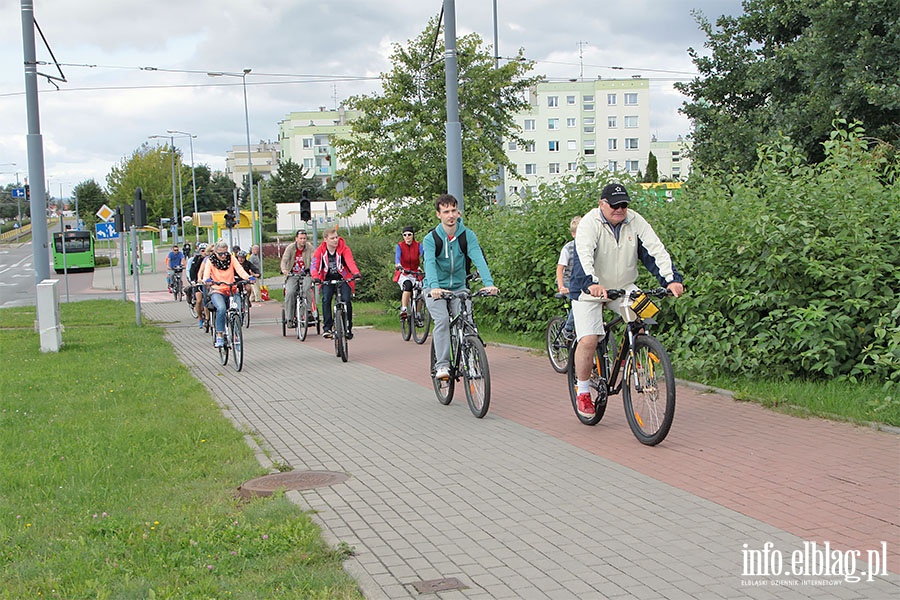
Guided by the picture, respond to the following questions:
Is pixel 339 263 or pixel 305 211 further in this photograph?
pixel 305 211

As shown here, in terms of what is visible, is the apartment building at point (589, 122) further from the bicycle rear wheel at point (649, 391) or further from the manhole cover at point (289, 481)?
the manhole cover at point (289, 481)

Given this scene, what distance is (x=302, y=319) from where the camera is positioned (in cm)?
1806

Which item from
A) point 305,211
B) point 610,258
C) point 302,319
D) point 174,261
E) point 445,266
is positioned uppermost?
point 305,211

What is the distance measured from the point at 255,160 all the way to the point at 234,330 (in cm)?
17538

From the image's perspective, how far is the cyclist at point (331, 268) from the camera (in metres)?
14.6

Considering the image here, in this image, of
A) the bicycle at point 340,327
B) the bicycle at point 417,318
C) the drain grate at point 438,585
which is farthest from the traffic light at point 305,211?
the drain grate at point 438,585

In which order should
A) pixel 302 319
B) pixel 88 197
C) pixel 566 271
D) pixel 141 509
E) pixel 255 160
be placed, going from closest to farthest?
pixel 141 509 → pixel 566 271 → pixel 302 319 → pixel 88 197 → pixel 255 160

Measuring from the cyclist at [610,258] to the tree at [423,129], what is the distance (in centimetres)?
2046

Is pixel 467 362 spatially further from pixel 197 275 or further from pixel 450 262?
pixel 197 275

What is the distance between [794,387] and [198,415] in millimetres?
5301

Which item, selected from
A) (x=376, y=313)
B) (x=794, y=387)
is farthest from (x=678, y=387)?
(x=376, y=313)

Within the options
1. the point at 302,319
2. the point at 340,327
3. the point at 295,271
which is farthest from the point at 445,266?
the point at 295,271

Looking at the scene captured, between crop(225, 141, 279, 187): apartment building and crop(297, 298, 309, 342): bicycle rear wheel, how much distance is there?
159 metres

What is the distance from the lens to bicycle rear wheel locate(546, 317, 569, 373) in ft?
38.1
